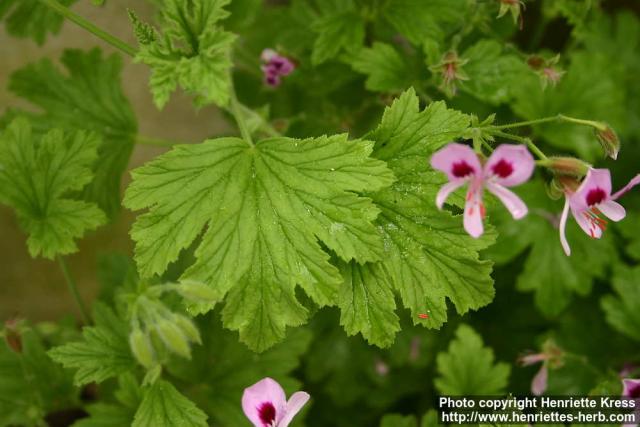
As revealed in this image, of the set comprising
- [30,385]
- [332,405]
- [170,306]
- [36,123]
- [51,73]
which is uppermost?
[51,73]

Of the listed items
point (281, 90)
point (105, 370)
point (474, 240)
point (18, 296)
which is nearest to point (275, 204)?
point (474, 240)

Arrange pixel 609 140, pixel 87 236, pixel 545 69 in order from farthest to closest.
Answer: pixel 87 236 < pixel 545 69 < pixel 609 140

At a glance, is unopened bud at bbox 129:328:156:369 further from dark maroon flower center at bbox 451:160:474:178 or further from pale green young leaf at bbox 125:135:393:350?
dark maroon flower center at bbox 451:160:474:178

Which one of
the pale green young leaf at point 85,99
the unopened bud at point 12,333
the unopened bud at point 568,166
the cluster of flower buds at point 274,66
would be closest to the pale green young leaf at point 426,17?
the cluster of flower buds at point 274,66

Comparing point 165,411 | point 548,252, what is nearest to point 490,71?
point 548,252

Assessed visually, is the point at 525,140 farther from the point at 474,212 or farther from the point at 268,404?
the point at 268,404

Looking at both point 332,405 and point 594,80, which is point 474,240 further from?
point 332,405

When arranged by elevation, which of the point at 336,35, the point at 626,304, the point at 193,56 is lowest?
the point at 626,304
